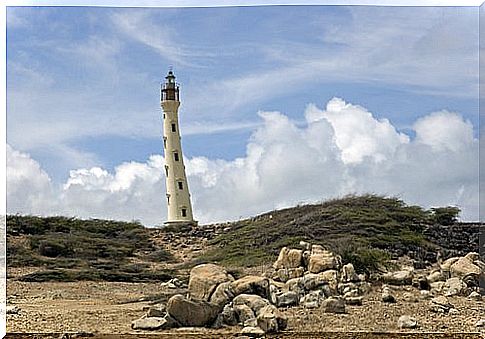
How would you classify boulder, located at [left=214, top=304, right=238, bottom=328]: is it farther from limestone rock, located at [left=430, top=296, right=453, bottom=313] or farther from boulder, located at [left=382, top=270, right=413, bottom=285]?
limestone rock, located at [left=430, top=296, right=453, bottom=313]

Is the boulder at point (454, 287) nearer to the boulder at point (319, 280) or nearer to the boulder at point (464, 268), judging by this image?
the boulder at point (464, 268)

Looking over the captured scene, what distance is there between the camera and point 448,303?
29.5ft

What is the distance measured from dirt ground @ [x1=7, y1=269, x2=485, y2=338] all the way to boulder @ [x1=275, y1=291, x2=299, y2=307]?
0.06 m

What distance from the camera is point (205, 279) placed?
357 inches

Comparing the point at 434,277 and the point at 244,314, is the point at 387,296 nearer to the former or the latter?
the point at 434,277

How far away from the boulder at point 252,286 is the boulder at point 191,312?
298 mm

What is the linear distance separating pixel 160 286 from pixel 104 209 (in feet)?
2.64

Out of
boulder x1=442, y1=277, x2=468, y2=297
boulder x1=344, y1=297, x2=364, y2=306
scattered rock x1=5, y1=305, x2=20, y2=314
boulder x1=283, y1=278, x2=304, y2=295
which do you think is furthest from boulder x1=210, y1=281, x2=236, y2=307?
boulder x1=442, y1=277, x2=468, y2=297

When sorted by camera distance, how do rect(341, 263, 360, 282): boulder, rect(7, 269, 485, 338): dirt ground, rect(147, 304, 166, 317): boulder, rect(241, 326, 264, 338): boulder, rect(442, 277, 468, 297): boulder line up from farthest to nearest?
1. rect(341, 263, 360, 282): boulder
2. rect(442, 277, 468, 297): boulder
3. rect(147, 304, 166, 317): boulder
4. rect(7, 269, 485, 338): dirt ground
5. rect(241, 326, 264, 338): boulder

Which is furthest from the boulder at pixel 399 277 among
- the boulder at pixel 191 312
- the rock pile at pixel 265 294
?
the boulder at pixel 191 312

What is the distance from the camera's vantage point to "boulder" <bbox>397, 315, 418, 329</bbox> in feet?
28.8

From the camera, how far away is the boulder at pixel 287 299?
8.92 m

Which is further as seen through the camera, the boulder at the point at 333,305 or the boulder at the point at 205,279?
the boulder at the point at 205,279

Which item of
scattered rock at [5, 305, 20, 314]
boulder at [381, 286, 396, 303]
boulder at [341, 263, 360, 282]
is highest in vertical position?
boulder at [341, 263, 360, 282]
